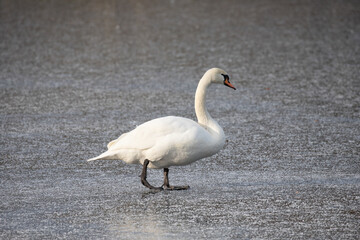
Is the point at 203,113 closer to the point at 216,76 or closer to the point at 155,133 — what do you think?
the point at 216,76

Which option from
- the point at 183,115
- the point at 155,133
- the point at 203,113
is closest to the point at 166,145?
the point at 155,133

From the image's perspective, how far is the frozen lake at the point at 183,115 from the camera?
543 cm

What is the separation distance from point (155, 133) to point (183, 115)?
319cm

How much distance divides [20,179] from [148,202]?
144 centimetres

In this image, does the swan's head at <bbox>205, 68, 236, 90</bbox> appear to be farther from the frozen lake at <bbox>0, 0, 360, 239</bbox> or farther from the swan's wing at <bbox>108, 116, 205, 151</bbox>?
the frozen lake at <bbox>0, 0, 360, 239</bbox>

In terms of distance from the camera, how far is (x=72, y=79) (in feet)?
39.1

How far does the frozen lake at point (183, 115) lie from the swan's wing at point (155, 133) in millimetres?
425

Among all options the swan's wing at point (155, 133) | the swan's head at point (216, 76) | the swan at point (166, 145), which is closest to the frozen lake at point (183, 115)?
the swan at point (166, 145)

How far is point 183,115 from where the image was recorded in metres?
9.44

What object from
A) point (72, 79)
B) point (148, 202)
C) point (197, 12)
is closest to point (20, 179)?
point (148, 202)

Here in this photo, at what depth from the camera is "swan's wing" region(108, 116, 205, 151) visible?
6.21 meters

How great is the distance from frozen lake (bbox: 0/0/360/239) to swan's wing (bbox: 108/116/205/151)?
0.42 m

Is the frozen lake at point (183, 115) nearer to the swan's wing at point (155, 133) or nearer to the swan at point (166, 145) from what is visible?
the swan at point (166, 145)

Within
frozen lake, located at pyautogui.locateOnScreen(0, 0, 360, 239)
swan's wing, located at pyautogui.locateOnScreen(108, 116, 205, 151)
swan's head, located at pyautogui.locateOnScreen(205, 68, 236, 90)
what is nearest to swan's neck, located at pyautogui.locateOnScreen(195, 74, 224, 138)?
swan's head, located at pyautogui.locateOnScreen(205, 68, 236, 90)
